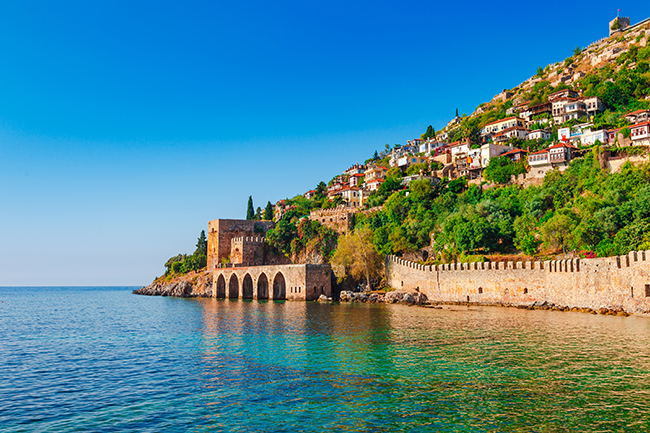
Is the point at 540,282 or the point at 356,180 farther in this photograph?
the point at 356,180

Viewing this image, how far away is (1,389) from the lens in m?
12.8

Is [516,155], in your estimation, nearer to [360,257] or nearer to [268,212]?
[360,257]

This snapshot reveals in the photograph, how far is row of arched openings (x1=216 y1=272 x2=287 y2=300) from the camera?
50.4 meters

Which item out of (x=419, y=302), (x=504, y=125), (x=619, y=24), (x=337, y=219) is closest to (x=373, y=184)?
(x=337, y=219)

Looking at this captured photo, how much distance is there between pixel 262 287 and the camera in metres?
51.9

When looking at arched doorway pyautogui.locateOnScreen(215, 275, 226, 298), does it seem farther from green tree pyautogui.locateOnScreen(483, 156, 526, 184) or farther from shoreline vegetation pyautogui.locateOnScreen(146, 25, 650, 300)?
green tree pyautogui.locateOnScreen(483, 156, 526, 184)

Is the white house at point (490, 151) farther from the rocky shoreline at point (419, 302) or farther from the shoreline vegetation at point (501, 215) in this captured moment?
the rocky shoreline at point (419, 302)

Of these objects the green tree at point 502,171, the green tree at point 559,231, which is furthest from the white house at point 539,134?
the green tree at point 559,231

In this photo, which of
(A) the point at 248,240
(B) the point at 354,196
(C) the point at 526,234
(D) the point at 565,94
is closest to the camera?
(C) the point at 526,234

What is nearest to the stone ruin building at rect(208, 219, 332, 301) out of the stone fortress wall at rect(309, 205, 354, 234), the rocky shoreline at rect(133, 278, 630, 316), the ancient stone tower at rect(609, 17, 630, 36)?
the rocky shoreline at rect(133, 278, 630, 316)

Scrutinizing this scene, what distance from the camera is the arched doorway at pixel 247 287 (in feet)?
176

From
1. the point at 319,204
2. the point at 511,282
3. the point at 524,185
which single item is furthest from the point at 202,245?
the point at 511,282

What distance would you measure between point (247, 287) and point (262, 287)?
308cm

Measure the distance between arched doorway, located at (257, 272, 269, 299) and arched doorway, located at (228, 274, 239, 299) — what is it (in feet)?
18.1
